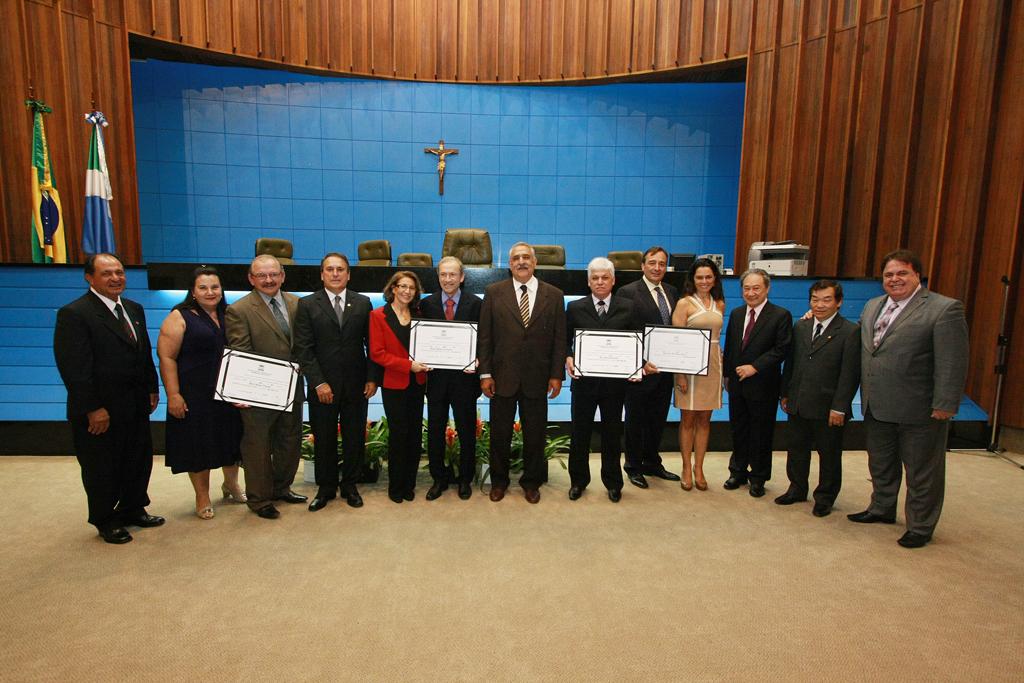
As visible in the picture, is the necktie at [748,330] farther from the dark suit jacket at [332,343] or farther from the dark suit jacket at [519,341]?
the dark suit jacket at [332,343]

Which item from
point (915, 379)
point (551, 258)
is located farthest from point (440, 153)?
point (915, 379)

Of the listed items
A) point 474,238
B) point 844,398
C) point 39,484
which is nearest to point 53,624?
point 39,484

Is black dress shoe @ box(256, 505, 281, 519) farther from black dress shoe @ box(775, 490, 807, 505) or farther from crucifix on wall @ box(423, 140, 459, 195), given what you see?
crucifix on wall @ box(423, 140, 459, 195)

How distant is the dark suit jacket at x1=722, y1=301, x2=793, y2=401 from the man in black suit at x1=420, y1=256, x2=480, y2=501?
1.65m

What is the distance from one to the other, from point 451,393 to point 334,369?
69cm

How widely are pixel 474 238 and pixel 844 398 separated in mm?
4606

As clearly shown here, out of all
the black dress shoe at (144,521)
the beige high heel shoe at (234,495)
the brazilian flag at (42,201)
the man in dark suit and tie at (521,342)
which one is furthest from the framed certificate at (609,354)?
the brazilian flag at (42,201)

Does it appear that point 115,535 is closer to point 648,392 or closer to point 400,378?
point 400,378

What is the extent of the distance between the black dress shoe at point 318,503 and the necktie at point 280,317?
3.14 ft

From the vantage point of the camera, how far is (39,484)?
3.56 m

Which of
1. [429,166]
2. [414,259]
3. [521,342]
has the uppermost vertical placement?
[429,166]

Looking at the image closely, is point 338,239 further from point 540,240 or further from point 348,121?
point 540,240

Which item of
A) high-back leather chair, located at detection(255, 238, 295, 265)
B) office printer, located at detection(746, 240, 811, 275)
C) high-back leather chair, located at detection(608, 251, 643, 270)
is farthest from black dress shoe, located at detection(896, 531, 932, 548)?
high-back leather chair, located at detection(255, 238, 295, 265)

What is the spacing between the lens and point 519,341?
10.3 ft
